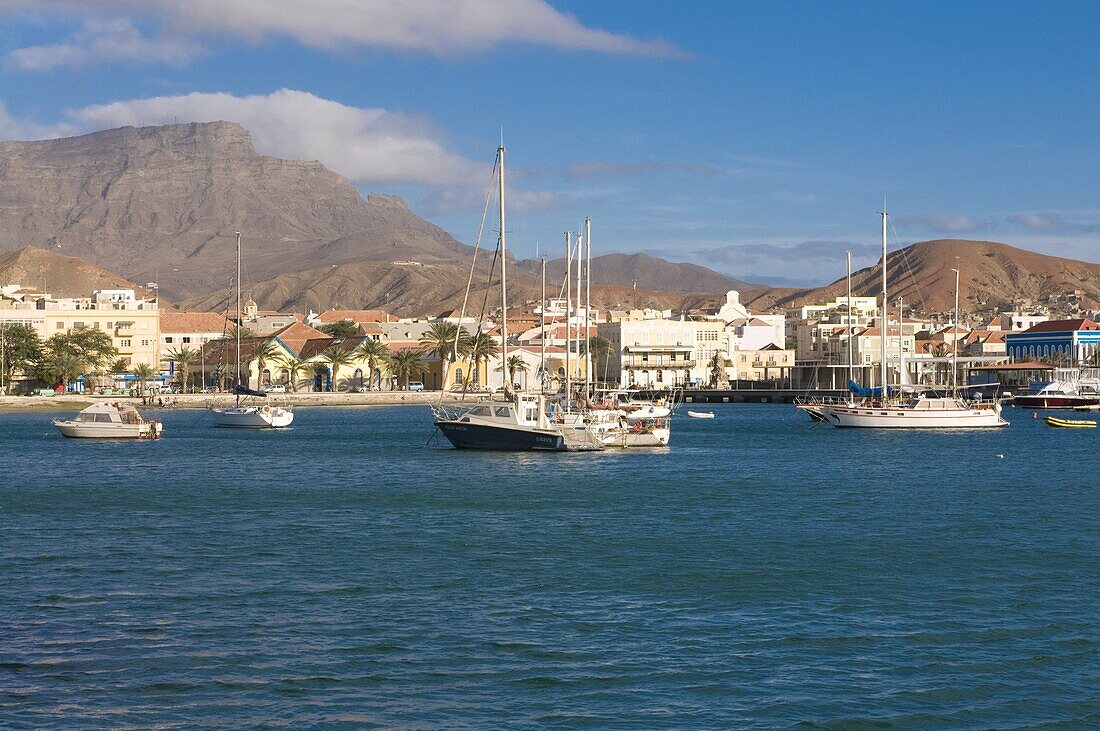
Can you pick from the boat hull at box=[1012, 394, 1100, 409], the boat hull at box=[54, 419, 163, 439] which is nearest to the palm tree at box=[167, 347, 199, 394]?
the boat hull at box=[54, 419, 163, 439]

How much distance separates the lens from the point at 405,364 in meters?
127

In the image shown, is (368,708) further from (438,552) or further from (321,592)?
(438,552)

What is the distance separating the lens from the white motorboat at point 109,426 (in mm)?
67125

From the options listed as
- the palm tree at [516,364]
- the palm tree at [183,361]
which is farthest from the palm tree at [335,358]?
the palm tree at [516,364]

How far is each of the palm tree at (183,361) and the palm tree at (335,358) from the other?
12724 mm

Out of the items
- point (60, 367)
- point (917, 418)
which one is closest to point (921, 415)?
point (917, 418)

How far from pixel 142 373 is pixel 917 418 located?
71.2 meters

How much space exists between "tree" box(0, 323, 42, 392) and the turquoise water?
77.0m

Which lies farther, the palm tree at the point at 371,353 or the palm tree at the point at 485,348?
the palm tree at the point at 371,353

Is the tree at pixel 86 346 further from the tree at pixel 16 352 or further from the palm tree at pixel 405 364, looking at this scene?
the palm tree at pixel 405 364

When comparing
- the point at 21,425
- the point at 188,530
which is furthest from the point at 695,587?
the point at 21,425

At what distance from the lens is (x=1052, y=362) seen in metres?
142

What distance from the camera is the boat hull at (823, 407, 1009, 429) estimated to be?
2926 inches

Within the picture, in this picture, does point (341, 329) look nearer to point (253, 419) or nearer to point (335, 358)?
point (335, 358)
